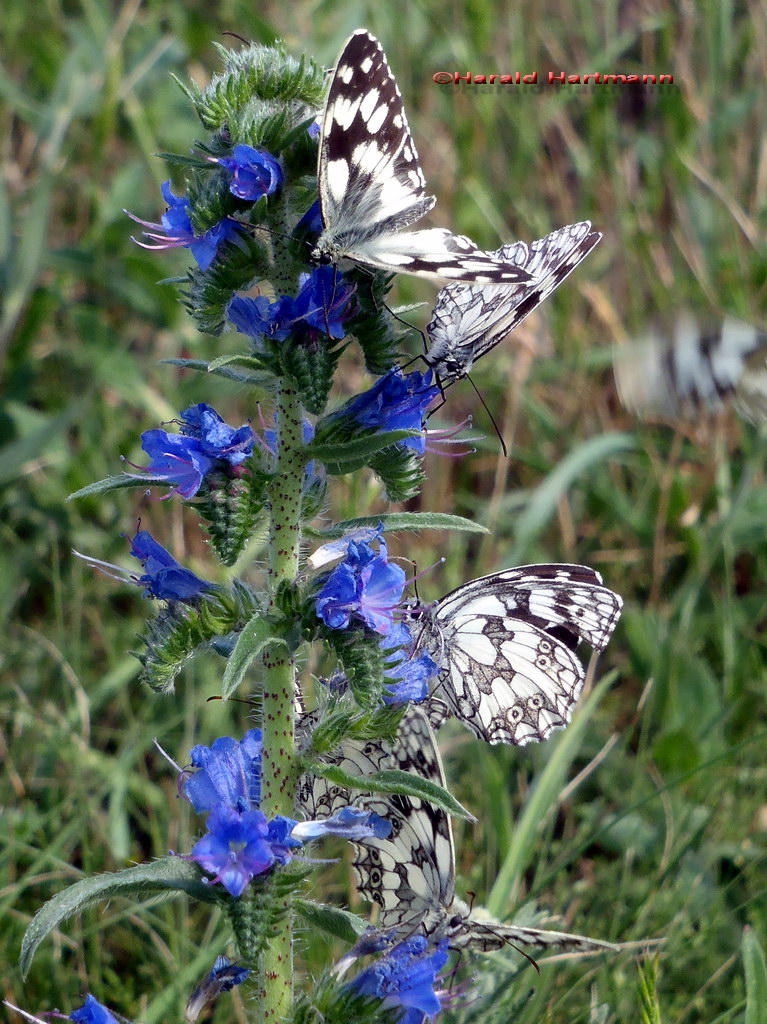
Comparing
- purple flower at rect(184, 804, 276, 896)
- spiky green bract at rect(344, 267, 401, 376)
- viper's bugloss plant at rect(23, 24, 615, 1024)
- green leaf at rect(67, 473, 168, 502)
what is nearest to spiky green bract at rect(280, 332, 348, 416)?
viper's bugloss plant at rect(23, 24, 615, 1024)

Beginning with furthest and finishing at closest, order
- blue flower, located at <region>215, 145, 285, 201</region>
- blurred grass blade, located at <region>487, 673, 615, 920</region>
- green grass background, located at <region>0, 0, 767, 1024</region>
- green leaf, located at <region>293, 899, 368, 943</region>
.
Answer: green grass background, located at <region>0, 0, 767, 1024</region> < blurred grass blade, located at <region>487, 673, 615, 920</region> < green leaf, located at <region>293, 899, 368, 943</region> < blue flower, located at <region>215, 145, 285, 201</region>

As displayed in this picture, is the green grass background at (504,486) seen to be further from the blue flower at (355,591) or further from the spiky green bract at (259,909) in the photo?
the blue flower at (355,591)

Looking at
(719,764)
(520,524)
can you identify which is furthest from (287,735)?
(520,524)

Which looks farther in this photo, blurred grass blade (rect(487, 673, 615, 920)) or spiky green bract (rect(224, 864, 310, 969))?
blurred grass blade (rect(487, 673, 615, 920))

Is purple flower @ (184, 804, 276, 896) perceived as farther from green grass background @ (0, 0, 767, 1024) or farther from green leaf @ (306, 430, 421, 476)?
green grass background @ (0, 0, 767, 1024)

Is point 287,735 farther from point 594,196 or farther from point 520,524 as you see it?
point 594,196

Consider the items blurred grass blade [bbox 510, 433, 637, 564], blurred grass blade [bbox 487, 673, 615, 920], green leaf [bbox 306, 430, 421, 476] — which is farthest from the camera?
blurred grass blade [bbox 510, 433, 637, 564]
